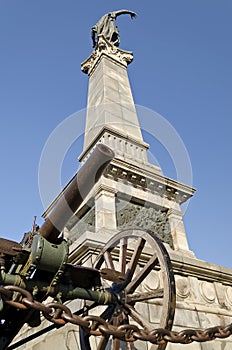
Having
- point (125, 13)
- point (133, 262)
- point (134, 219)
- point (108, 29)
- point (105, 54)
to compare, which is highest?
point (125, 13)

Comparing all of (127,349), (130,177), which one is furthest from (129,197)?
(127,349)

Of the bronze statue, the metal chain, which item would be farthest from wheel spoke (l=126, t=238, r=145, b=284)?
the bronze statue

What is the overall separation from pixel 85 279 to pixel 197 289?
9.48 ft

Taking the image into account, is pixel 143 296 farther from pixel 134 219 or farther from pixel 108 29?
pixel 108 29

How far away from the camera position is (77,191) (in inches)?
116

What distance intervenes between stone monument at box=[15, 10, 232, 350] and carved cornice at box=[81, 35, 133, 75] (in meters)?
1.85

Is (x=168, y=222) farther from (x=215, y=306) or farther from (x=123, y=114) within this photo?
(x=123, y=114)

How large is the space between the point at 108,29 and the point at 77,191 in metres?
12.8

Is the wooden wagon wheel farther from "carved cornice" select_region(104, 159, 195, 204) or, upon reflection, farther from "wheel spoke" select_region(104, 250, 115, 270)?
"carved cornice" select_region(104, 159, 195, 204)

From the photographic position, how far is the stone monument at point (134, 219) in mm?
4898

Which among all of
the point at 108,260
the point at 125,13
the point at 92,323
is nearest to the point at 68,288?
the point at 92,323

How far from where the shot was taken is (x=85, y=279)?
3377mm

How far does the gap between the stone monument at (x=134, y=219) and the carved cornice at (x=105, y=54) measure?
72.8 inches

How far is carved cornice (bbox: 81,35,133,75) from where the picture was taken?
12280 millimetres
